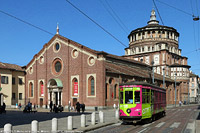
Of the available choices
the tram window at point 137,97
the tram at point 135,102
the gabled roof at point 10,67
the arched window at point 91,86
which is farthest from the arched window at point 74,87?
the tram window at point 137,97

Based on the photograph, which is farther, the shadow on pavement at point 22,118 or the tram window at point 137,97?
the shadow on pavement at point 22,118

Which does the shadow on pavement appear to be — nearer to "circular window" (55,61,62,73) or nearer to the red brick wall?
the red brick wall

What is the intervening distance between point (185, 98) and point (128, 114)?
225ft

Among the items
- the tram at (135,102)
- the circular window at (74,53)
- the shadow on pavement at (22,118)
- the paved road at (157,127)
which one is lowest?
the shadow on pavement at (22,118)

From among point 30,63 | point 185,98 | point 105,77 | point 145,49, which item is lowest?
point 185,98

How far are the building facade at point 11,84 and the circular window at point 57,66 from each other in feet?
31.7

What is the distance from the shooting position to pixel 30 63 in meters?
53.8

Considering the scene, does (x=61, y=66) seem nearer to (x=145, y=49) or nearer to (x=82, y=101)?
(x=82, y=101)

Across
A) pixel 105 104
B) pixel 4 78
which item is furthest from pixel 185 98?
pixel 4 78

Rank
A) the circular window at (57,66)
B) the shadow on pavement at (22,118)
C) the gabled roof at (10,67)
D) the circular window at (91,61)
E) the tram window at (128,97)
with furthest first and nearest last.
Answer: the gabled roof at (10,67), the circular window at (57,66), the circular window at (91,61), the shadow on pavement at (22,118), the tram window at (128,97)

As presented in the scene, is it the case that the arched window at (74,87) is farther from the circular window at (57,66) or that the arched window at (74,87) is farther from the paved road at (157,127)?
the paved road at (157,127)

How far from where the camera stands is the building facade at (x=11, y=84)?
164 feet

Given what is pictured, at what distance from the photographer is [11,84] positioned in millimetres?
51906

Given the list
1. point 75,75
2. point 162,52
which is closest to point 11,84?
point 75,75
